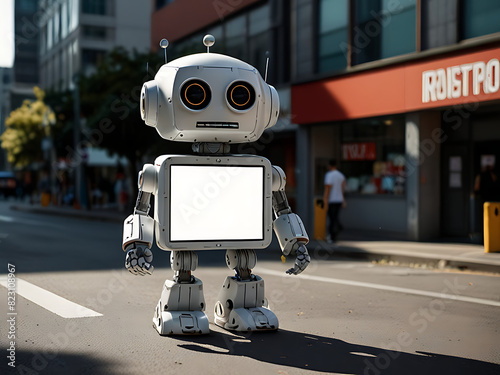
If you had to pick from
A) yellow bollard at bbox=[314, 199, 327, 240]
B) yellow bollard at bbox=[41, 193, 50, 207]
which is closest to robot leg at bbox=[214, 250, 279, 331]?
yellow bollard at bbox=[314, 199, 327, 240]

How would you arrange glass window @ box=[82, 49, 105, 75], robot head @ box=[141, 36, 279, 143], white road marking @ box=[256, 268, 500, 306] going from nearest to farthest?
robot head @ box=[141, 36, 279, 143] → white road marking @ box=[256, 268, 500, 306] → glass window @ box=[82, 49, 105, 75]

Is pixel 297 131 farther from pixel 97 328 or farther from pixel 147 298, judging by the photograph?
pixel 97 328

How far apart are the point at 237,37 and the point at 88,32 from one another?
31.8 metres

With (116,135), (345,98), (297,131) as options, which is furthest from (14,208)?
(345,98)

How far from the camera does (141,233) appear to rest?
537cm

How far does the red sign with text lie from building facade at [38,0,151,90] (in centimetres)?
3348

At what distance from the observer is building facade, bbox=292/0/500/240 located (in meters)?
14.1

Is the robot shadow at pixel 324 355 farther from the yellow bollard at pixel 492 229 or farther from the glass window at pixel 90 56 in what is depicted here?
the glass window at pixel 90 56

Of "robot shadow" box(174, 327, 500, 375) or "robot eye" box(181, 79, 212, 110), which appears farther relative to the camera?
"robot eye" box(181, 79, 212, 110)

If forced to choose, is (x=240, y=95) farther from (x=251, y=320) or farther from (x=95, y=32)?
(x=95, y=32)

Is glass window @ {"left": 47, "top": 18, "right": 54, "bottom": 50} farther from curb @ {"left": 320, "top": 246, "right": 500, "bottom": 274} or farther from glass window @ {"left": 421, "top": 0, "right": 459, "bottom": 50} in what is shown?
curb @ {"left": 320, "top": 246, "right": 500, "bottom": 274}

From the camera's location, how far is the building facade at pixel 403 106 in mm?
14141

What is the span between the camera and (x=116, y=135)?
78.9 feet

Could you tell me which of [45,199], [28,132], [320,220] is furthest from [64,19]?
[320,220]
